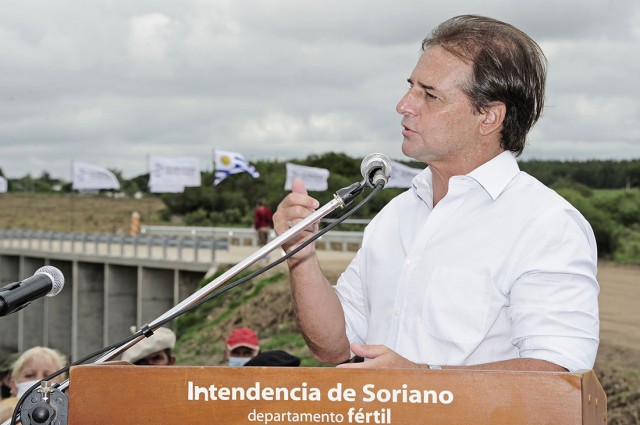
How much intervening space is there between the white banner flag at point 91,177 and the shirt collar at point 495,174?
40.8m

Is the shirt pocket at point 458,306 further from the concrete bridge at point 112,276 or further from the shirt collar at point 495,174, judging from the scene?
the concrete bridge at point 112,276

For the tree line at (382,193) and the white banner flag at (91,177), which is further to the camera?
the white banner flag at (91,177)

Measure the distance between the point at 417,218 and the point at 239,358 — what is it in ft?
20.1

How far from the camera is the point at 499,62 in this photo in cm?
340

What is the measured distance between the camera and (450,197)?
342 centimetres

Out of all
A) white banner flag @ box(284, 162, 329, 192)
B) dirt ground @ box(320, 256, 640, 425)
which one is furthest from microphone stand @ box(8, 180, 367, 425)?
white banner flag @ box(284, 162, 329, 192)

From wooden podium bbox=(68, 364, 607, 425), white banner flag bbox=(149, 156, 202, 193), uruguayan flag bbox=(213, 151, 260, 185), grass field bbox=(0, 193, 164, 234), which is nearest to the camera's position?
wooden podium bbox=(68, 364, 607, 425)

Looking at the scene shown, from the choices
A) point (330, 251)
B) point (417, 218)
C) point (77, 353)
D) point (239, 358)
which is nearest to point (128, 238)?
point (77, 353)

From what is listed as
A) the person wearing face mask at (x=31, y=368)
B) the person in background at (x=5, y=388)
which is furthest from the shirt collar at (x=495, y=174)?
the person in background at (x=5, y=388)

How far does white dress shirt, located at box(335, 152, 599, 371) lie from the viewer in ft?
9.59

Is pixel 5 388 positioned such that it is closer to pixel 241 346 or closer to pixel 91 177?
pixel 241 346

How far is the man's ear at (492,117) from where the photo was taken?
3449 millimetres

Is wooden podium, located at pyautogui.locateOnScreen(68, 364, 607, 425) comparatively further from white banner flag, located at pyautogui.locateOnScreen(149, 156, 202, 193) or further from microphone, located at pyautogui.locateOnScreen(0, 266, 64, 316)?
white banner flag, located at pyautogui.locateOnScreen(149, 156, 202, 193)

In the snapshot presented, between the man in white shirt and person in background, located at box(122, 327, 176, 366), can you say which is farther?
person in background, located at box(122, 327, 176, 366)
